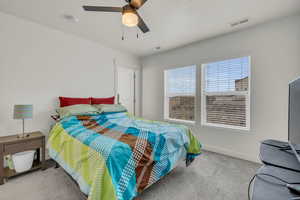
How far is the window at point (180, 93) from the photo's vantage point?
3.58 meters

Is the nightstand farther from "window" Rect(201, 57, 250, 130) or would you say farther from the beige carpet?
"window" Rect(201, 57, 250, 130)

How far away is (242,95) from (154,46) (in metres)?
2.40

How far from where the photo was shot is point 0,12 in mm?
2207

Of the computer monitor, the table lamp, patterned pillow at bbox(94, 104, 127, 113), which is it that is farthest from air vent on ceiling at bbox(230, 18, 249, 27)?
the table lamp

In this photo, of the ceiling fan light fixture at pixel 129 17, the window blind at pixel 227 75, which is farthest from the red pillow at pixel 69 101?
the window blind at pixel 227 75

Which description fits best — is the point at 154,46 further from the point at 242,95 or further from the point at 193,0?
the point at 242,95

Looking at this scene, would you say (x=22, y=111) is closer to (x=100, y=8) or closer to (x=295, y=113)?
(x=100, y=8)

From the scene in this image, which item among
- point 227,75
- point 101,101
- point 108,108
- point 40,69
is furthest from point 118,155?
point 227,75

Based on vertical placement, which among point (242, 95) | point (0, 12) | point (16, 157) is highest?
point (0, 12)

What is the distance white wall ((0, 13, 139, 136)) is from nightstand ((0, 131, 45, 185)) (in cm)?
45

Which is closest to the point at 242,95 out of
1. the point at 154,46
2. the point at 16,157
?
the point at 154,46

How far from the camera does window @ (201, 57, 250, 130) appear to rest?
109 inches

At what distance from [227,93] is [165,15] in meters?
2.04

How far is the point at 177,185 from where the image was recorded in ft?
6.27
